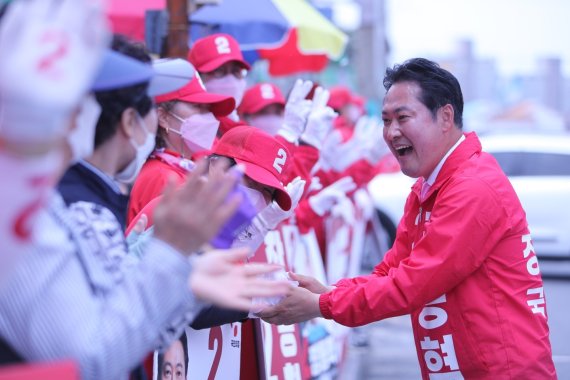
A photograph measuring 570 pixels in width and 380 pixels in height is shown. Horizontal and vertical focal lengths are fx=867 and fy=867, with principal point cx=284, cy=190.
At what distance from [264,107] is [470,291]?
3342 millimetres

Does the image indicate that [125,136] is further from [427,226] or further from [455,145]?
[455,145]

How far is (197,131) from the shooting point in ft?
13.6

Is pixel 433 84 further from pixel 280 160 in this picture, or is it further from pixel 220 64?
pixel 220 64

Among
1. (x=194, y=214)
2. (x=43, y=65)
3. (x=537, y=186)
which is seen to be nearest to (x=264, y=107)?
(x=194, y=214)

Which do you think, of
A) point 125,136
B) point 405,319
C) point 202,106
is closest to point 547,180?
point 405,319

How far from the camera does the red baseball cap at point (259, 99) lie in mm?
6160

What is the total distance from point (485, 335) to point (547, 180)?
10349 mm

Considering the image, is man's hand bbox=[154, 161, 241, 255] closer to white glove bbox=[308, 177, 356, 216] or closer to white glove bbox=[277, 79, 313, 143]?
white glove bbox=[277, 79, 313, 143]

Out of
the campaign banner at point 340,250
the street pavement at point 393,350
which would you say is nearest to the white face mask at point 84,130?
the campaign banner at point 340,250

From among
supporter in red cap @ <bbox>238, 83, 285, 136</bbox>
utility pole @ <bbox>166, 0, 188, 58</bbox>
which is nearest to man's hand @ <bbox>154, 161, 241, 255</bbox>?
utility pole @ <bbox>166, 0, 188, 58</bbox>

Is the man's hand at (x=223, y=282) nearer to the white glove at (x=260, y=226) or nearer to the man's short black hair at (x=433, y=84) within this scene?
the white glove at (x=260, y=226)

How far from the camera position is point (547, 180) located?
1289 centimetres

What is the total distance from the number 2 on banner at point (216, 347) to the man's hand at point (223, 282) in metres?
1.49

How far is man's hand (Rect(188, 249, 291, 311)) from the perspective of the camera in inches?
70.4
